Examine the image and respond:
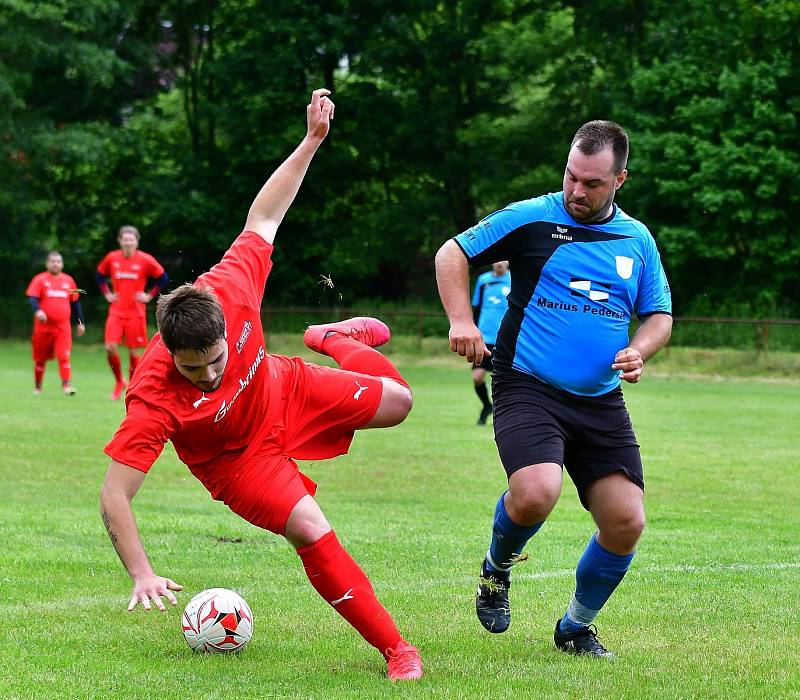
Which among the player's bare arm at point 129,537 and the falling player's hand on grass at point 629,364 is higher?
the falling player's hand on grass at point 629,364

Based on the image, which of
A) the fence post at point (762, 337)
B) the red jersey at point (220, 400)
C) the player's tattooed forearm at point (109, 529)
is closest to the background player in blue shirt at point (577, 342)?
the red jersey at point (220, 400)

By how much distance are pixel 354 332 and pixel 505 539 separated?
1.40 meters

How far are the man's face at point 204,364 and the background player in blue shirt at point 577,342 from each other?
3.10 ft

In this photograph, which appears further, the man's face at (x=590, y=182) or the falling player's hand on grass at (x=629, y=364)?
the man's face at (x=590, y=182)

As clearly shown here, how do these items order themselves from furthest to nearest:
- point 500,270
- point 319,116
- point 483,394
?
point 500,270
point 483,394
point 319,116

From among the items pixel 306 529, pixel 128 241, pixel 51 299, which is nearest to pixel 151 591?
pixel 306 529

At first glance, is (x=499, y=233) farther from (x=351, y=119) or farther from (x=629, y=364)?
(x=351, y=119)

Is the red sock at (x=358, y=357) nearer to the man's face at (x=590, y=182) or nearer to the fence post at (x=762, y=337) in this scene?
the man's face at (x=590, y=182)

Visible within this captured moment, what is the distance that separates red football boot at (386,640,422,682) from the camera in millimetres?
4555

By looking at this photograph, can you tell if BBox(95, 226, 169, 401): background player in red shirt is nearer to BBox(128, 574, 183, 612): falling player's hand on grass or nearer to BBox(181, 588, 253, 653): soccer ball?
BBox(181, 588, 253, 653): soccer ball

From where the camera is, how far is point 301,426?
16.5 ft

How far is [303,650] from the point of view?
5031 mm

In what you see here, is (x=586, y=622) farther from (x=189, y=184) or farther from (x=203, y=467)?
(x=189, y=184)

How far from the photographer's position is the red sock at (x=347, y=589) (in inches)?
182
